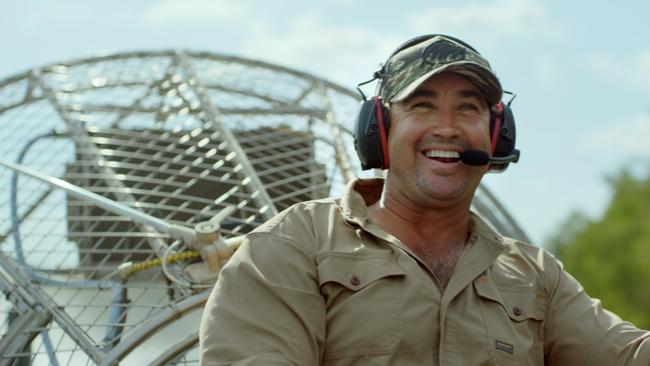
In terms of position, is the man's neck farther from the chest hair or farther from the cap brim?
the cap brim

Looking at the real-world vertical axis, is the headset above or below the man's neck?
above

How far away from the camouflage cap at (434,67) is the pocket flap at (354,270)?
0.51m

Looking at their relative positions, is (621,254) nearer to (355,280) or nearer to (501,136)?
(501,136)

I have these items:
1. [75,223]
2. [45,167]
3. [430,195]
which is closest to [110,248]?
[75,223]

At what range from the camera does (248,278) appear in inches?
120

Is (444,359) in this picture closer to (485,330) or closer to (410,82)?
(485,330)

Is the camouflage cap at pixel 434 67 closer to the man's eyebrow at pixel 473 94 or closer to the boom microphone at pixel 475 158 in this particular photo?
the man's eyebrow at pixel 473 94

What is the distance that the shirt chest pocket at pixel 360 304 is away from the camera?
310 cm

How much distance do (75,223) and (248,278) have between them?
2.61m

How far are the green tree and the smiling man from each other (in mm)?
30205

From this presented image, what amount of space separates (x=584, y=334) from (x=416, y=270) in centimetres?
58

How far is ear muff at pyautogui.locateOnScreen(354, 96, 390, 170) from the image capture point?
11.4 ft

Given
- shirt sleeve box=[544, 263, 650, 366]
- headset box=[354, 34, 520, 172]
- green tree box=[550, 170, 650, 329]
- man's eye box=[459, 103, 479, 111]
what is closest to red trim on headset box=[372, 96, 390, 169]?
headset box=[354, 34, 520, 172]

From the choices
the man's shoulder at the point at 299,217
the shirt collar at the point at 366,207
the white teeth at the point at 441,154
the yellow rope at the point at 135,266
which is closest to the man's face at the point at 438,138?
the white teeth at the point at 441,154
